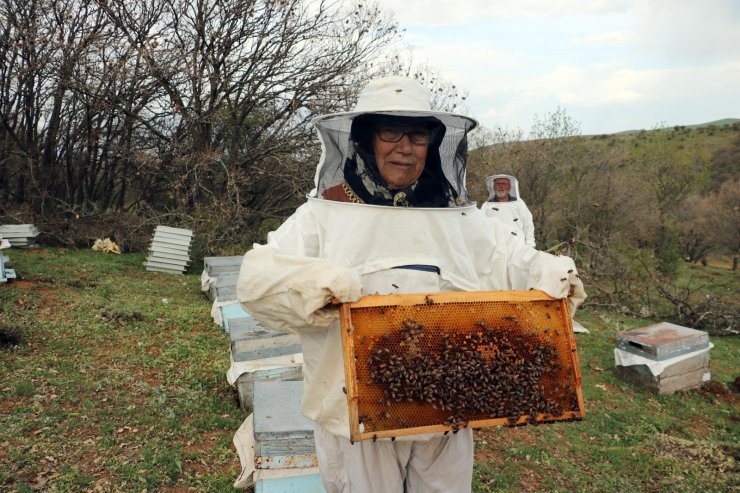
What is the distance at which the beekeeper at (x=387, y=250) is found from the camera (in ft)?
7.11

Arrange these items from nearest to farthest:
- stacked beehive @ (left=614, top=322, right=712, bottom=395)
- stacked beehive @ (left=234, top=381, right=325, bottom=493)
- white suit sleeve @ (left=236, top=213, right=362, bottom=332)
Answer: white suit sleeve @ (left=236, top=213, right=362, bottom=332)
stacked beehive @ (left=234, top=381, right=325, bottom=493)
stacked beehive @ (left=614, top=322, right=712, bottom=395)

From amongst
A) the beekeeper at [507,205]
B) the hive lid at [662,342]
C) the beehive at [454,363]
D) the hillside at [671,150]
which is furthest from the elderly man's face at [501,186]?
the beehive at [454,363]

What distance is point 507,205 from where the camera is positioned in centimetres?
917

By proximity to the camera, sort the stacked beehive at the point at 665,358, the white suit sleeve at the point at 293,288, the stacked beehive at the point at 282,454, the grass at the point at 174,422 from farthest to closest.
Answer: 1. the stacked beehive at the point at 665,358
2. the grass at the point at 174,422
3. the stacked beehive at the point at 282,454
4. the white suit sleeve at the point at 293,288

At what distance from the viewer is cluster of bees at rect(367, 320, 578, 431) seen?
1.97 m

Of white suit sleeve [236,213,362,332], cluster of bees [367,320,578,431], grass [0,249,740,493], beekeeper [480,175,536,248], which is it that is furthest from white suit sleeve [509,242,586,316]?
beekeeper [480,175,536,248]

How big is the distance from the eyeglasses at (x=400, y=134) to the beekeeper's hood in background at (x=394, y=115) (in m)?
0.06

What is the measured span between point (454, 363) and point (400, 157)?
0.97m

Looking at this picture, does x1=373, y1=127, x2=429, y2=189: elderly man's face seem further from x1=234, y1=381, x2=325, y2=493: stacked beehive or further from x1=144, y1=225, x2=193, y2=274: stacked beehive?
x1=144, y1=225, x2=193, y2=274: stacked beehive

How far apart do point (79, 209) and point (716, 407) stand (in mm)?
14529

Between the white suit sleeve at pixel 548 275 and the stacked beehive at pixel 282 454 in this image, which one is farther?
the stacked beehive at pixel 282 454

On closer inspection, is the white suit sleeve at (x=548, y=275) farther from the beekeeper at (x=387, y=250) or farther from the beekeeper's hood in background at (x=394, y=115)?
the beekeeper's hood in background at (x=394, y=115)

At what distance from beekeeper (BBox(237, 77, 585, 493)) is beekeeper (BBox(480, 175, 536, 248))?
6.39 metres

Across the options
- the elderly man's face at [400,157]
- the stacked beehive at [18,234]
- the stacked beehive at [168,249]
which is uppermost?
the elderly man's face at [400,157]
